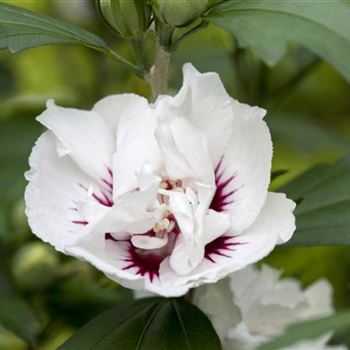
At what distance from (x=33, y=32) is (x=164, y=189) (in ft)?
0.73

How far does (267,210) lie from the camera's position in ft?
3.36

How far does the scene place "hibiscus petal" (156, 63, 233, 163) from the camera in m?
1.04

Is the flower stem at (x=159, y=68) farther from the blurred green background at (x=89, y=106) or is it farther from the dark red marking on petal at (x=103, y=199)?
the blurred green background at (x=89, y=106)

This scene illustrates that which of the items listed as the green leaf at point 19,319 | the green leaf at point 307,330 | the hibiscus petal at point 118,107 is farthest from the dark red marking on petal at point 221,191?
the green leaf at point 19,319

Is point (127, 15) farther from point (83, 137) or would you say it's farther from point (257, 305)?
point (257, 305)

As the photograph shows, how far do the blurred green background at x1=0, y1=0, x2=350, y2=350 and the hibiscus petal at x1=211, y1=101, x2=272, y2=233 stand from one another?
1.58 feet

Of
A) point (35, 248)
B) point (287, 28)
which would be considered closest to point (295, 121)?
point (35, 248)

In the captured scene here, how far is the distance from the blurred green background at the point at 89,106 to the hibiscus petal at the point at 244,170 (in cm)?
48

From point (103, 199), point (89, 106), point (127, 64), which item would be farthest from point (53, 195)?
point (89, 106)

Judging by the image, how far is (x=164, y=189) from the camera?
1.04 meters

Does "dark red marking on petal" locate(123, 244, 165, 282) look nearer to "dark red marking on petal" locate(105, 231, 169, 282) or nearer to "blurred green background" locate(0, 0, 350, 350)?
"dark red marking on petal" locate(105, 231, 169, 282)

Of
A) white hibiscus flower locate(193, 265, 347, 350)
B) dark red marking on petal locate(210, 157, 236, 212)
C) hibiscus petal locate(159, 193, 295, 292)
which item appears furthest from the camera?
white hibiscus flower locate(193, 265, 347, 350)

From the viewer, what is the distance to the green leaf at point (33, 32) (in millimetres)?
1067

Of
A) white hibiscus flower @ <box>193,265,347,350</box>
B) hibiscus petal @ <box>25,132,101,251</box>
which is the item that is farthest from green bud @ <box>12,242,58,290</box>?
hibiscus petal @ <box>25,132,101,251</box>
